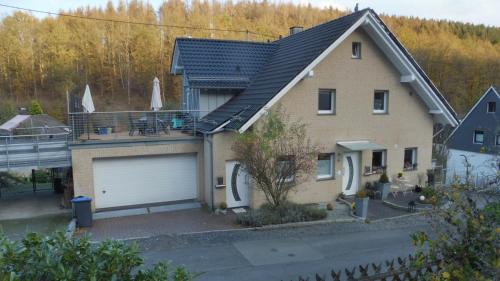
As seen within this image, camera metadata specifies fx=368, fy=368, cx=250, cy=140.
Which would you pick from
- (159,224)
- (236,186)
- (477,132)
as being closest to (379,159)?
(236,186)

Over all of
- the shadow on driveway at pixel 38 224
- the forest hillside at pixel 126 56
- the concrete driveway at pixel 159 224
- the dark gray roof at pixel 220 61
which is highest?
the forest hillside at pixel 126 56

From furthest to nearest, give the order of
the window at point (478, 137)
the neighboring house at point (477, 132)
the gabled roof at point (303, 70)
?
the window at point (478, 137)
the neighboring house at point (477, 132)
the gabled roof at point (303, 70)

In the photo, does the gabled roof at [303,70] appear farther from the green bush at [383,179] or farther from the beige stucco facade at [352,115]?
the green bush at [383,179]

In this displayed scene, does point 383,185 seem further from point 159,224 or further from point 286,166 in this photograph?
point 159,224

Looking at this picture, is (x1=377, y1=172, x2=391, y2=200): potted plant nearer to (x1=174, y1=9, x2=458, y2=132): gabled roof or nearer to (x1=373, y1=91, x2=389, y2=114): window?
(x1=373, y1=91, x2=389, y2=114): window

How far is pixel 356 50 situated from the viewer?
55.4 ft

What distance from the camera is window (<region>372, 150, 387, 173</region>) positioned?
17984 mm

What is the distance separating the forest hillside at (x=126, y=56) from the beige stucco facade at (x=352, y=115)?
28022 millimetres

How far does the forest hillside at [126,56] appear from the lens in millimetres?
47438

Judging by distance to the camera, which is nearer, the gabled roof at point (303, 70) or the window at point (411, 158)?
the gabled roof at point (303, 70)

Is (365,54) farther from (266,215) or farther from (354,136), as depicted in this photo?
(266,215)

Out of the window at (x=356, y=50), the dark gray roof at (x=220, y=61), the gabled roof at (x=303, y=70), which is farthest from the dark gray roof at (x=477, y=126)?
the dark gray roof at (x=220, y=61)

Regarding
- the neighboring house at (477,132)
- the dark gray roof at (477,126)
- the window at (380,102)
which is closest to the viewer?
the window at (380,102)

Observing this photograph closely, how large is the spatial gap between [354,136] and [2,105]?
34.6 metres
